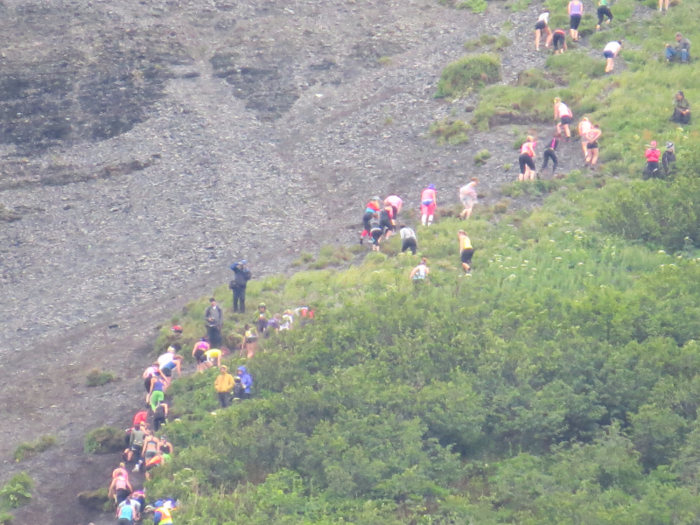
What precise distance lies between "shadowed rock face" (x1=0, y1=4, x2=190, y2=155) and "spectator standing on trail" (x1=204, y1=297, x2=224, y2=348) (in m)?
14.8

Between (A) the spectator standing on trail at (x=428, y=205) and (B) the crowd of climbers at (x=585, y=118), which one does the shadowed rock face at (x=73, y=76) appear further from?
(B) the crowd of climbers at (x=585, y=118)

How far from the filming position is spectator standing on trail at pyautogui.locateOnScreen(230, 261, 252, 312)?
27.7 m

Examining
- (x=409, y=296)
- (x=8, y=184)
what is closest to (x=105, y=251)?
(x=8, y=184)

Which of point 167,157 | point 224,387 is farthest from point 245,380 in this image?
point 167,157

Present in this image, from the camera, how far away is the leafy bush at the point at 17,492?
72.9 feet

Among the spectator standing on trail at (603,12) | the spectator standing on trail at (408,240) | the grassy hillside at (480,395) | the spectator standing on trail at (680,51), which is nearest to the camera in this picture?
the grassy hillside at (480,395)

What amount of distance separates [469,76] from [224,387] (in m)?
19.4

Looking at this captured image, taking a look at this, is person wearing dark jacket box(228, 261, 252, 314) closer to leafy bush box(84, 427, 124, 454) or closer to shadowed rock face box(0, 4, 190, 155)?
leafy bush box(84, 427, 124, 454)

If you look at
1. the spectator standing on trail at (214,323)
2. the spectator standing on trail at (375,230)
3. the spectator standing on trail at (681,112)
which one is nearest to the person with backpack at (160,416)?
the spectator standing on trail at (214,323)

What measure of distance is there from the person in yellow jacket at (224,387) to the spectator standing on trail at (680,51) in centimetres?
2108

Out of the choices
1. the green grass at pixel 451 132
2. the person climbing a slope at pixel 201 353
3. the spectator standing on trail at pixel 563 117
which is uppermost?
the spectator standing on trail at pixel 563 117

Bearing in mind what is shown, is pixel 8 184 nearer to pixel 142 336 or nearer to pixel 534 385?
pixel 142 336

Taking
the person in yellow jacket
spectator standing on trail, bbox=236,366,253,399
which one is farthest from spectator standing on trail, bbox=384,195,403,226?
the person in yellow jacket

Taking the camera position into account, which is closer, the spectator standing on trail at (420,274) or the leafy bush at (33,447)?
the leafy bush at (33,447)
